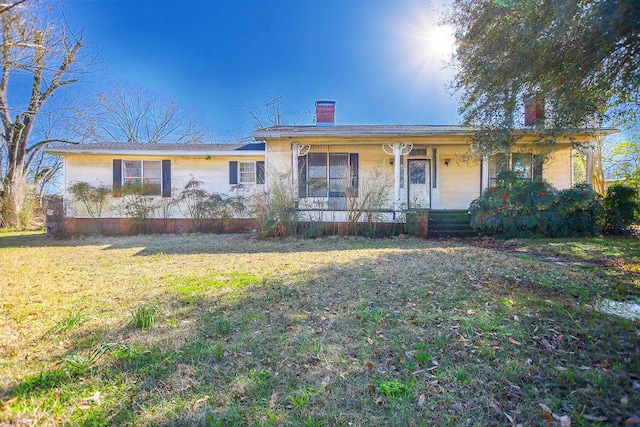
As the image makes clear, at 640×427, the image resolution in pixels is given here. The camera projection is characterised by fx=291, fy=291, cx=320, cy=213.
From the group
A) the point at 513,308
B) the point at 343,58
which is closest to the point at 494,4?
the point at 513,308

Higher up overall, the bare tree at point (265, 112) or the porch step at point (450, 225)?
the bare tree at point (265, 112)

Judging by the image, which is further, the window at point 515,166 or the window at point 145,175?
the window at point 145,175

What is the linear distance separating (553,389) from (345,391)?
1381mm

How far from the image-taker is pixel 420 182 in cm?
1156

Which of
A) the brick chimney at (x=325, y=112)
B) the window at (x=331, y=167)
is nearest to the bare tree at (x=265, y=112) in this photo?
the brick chimney at (x=325, y=112)

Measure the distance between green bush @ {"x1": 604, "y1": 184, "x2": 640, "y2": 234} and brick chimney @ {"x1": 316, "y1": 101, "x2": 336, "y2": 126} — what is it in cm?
1011

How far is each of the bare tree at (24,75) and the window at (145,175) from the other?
3.15 metres

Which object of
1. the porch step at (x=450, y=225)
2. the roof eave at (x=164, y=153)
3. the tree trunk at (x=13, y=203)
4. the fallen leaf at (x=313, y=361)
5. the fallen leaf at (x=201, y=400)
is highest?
the roof eave at (x=164, y=153)

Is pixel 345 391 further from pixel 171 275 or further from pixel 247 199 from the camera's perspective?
pixel 247 199

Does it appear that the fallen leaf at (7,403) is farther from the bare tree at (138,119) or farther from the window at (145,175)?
the bare tree at (138,119)

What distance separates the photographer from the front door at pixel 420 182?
11469 mm

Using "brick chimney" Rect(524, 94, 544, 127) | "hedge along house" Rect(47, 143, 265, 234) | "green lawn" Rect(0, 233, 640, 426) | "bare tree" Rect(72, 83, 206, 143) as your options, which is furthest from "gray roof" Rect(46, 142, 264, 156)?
"bare tree" Rect(72, 83, 206, 143)

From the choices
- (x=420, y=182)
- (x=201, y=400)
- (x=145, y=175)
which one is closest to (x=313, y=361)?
(x=201, y=400)

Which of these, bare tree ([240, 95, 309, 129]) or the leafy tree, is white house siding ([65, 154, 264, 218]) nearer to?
the leafy tree
